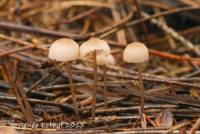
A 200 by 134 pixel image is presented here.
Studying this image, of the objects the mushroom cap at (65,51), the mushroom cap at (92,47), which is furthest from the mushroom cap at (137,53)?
the mushroom cap at (65,51)

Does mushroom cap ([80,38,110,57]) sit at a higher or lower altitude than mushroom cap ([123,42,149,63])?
higher

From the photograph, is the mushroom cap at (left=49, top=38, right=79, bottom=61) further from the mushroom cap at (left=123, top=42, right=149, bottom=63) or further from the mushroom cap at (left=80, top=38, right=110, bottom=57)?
the mushroom cap at (left=123, top=42, right=149, bottom=63)

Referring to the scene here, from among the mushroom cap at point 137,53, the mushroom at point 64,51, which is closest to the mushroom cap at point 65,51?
the mushroom at point 64,51

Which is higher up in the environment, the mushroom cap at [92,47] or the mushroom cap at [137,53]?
the mushroom cap at [92,47]

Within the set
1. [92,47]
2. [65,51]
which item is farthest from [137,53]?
[65,51]

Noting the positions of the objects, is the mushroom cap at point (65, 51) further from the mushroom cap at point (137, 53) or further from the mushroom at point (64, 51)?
the mushroom cap at point (137, 53)

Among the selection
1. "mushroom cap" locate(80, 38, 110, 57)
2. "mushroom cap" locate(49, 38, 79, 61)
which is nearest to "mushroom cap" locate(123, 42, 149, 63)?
"mushroom cap" locate(80, 38, 110, 57)

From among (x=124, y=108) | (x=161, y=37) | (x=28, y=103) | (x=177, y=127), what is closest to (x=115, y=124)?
(x=124, y=108)

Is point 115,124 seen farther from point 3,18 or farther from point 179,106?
point 3,18

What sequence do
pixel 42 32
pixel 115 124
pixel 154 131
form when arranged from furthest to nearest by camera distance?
pixel 42 32 < pixel 115 124 < pixel 154 131

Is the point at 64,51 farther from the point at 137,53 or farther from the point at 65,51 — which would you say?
the point at 137,53

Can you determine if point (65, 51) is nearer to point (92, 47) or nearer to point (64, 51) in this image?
point (64, 51)
